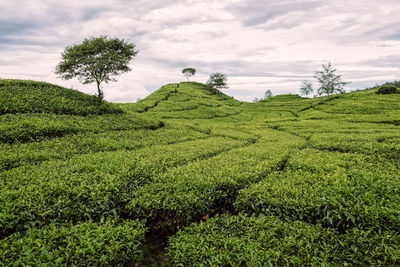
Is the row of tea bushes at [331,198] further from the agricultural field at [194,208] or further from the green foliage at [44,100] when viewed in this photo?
the green foliage at [44,100]

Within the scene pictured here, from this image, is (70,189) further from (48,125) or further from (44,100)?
(44,100)

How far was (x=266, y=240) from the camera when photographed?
5.79 metres

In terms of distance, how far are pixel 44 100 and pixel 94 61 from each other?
809 cm

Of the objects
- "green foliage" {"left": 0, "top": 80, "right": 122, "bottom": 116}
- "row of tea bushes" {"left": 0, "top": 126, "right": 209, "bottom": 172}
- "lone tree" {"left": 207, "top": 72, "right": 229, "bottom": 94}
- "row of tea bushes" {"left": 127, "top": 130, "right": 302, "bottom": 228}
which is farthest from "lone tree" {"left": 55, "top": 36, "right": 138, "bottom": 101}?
"lone tree" {"left": 207, "top": 72, "right": 229, "bottom": 94}

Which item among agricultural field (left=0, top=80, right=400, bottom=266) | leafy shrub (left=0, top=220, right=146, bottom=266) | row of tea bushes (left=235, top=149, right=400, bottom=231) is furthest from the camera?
row of tea bushes (left=235, top=149, right=400, bottom=231)

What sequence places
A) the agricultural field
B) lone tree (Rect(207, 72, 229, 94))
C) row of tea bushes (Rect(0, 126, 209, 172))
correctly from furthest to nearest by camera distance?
lone tree (Rect(207, 72, 229, 94))
row of tea bushes (Rect(0, 126, 209, 172))
the agricultural field

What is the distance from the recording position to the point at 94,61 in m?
26.0

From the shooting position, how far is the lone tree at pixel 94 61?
2612 cm

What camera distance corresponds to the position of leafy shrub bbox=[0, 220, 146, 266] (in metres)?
4.75

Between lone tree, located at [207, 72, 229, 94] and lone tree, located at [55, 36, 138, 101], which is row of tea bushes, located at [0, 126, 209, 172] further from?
lone tree, located at [207, 72, 229, 94]

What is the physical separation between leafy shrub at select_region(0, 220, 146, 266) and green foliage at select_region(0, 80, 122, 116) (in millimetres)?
16946

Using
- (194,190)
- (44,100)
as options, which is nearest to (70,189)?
(194,190)

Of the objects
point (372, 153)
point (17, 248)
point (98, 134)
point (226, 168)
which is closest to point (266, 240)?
point (226, 168)

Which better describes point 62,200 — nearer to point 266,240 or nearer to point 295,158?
point 266,240
